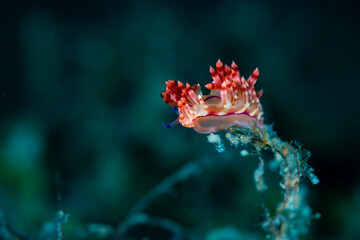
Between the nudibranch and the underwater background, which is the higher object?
the underwater background

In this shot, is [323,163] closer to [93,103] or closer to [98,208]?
[98,208]

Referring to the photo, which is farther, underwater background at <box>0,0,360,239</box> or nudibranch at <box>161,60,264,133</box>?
underwater background at <box>0,0,360,239</box>

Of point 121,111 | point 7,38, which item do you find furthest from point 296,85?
point 7,38

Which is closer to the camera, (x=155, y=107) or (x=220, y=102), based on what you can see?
(x=220, y=102)

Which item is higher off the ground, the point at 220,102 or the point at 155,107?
the point at 155,107
